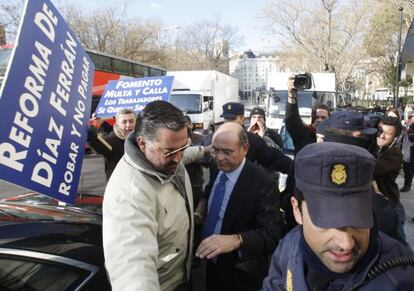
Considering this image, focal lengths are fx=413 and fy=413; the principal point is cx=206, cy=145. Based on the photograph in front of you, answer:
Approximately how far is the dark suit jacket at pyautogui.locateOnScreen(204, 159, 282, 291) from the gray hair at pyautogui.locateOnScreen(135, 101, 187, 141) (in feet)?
2.15

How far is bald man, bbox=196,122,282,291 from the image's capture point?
2164 millimetres

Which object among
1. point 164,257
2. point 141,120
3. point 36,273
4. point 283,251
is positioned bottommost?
point 36,273

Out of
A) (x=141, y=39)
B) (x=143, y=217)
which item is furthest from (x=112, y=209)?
(x=141, y=39)

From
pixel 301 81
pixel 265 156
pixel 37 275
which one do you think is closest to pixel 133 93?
pixel 265 156

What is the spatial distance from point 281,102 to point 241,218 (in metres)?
13.7

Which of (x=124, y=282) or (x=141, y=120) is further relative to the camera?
(x=141, y=120)

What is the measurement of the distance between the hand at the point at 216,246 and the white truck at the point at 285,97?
11.9 meters

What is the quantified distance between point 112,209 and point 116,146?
279cm

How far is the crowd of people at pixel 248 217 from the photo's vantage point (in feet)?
3.70

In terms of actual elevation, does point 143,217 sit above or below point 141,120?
below

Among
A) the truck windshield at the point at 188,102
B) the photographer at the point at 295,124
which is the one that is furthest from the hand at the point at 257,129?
the truck windshield at the point at 188,102

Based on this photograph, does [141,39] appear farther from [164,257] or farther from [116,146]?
[164,257]

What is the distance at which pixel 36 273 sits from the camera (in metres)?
1.95

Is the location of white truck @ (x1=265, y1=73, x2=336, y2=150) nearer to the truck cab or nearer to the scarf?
the truck cab
